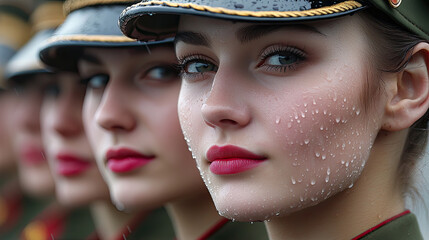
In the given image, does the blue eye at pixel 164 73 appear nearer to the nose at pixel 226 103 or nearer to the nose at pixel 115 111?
Result: the nose at pixel 115 111

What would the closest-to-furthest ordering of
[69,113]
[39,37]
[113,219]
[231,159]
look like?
1. [231,159]
2. [69,113]
3. [113,219]
4. [39,37]

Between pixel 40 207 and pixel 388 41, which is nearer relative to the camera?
pixel 388 41

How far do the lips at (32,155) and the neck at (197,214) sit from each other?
6.26ft

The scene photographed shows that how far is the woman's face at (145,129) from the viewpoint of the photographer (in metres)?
2.83

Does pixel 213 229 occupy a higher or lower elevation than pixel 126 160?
lower

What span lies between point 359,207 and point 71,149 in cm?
208

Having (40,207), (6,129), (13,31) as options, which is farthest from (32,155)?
(40,207)

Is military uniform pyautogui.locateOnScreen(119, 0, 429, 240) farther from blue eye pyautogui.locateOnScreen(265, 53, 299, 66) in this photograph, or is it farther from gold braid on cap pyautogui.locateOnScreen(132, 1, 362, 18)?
blue eye pyautogui.locateOnScreen(265, 53, 299, 66)

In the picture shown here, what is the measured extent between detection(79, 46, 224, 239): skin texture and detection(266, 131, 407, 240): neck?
715 mm

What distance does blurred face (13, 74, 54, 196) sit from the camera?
4.46 metres

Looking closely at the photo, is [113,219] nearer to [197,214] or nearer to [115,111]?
[197,214]

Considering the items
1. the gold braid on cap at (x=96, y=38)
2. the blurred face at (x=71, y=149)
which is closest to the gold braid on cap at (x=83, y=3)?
the gold braid on cap at (x=96, y=38)

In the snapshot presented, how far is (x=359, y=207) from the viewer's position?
2174 mm

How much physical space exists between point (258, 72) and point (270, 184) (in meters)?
0.34
